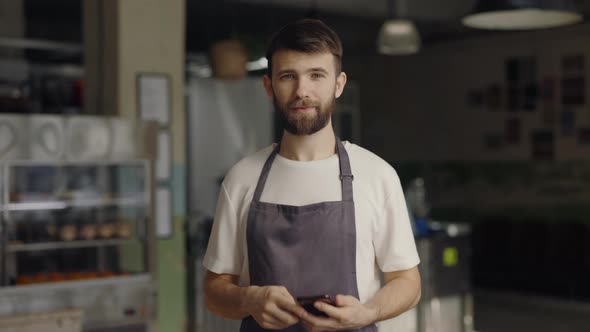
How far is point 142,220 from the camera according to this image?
498cm

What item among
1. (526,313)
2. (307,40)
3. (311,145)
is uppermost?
(307,40)

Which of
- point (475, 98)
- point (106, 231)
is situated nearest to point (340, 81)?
point (106, 231)

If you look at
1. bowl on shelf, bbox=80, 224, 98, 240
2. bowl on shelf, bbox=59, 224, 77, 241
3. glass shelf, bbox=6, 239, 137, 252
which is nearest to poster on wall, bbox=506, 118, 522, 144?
glass shelf, bbox=6, 239, 137, 252

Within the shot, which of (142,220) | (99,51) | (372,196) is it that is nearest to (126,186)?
(142,220)

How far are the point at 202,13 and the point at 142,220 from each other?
4.35m

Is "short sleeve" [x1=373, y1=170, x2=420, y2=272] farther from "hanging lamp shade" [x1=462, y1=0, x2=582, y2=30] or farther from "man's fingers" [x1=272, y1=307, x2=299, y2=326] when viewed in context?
"hanging lamp shade" [x1=462, y1=0, x2=582, y2=30]

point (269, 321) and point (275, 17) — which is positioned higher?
point (275, 17)

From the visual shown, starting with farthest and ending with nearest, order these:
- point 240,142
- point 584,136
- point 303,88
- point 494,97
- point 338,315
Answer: point 494,97 → point 584,136 → point 240,142 → point 303,88 → point 338,315

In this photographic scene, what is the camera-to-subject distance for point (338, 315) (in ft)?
5.16

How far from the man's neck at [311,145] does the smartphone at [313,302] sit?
0.33 meters

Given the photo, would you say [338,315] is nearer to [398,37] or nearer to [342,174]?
[342,174]

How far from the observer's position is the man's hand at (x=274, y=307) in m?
1.59

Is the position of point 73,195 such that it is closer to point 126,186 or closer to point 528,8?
point 126,186

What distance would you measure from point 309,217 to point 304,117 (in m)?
0.22
